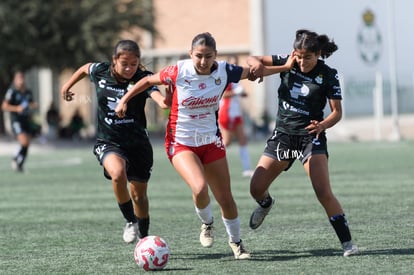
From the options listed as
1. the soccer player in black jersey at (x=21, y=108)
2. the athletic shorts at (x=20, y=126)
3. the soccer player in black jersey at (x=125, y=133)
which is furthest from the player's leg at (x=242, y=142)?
the soccer player in black jersey at (x=125, y=133)

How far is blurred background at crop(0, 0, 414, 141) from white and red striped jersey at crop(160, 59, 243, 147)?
1063 inches

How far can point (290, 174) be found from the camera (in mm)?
18594

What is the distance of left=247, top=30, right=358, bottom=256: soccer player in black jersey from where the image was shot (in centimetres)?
860

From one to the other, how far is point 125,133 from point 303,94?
5.45 feet

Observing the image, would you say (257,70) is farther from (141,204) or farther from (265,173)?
(141,204)

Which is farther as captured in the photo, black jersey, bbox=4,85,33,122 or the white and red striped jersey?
black jersey, bbox=4,85,33,122

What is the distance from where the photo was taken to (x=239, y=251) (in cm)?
857

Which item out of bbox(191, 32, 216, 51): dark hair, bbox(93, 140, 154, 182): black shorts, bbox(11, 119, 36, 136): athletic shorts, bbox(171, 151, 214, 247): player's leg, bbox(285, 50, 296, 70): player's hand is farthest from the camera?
bbox(11, 119, 36, 136): athletic shorts

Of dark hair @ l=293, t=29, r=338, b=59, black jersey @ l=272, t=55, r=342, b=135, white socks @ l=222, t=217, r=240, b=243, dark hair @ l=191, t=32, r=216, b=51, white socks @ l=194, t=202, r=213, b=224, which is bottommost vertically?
white socks @ l=222, t=217, r=240, b=243

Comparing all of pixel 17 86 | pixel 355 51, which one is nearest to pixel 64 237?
pixel 17 86

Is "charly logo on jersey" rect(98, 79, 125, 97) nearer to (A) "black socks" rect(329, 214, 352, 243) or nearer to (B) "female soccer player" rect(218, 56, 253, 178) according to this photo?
(A) "black socks" rect(329, 214, 352, 243)

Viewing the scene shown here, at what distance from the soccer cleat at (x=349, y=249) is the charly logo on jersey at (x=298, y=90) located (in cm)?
136

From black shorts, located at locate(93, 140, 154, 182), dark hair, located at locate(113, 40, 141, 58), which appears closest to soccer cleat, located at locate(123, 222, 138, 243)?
black shorts, located at locate(93, 140, 154, 182)

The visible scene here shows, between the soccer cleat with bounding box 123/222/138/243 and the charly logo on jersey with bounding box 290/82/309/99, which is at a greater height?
the charly logo on jersey with bounding box 290/82/309/99
